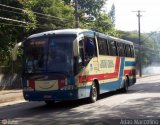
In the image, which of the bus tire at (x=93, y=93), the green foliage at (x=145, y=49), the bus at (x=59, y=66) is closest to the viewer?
the bus at (x=59, y=66)

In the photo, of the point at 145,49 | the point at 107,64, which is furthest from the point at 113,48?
the point at 145,49

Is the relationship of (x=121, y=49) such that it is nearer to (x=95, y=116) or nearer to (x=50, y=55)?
(x=50, y=55)

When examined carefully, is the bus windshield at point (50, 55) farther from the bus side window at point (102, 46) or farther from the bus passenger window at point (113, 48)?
the bus passenger window at point (113, 48)

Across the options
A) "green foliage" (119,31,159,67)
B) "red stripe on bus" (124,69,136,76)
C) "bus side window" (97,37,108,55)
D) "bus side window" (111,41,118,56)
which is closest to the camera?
"bus side window" (97,37,108,55)

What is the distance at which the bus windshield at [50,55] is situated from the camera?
1784 cm

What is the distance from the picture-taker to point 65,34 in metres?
18.4

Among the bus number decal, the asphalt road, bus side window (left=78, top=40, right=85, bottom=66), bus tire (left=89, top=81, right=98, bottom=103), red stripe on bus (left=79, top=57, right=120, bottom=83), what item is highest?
bus side window (left=78, top=40, right=85, bottom=66)

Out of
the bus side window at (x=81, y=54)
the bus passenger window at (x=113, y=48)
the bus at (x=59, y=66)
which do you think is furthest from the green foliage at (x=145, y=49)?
the bus side window at (x=81, y=54)

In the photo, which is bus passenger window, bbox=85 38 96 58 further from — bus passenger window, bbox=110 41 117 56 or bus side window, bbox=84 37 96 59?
bus passenger window, bbox=110 41 117 56

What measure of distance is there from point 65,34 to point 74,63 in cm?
136

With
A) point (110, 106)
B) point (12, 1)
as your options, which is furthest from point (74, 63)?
point (12, 1)

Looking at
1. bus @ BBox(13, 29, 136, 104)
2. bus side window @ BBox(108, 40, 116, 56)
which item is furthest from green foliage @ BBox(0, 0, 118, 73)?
bus @ BBox(13, 29, 136, 104)

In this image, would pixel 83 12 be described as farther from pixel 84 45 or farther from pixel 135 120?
pixel 135 120

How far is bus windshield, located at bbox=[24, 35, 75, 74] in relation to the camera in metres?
17.8
